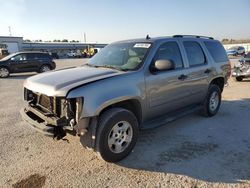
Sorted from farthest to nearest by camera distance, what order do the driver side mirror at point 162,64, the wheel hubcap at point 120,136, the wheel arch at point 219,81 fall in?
the wheel arch at point 219,81 → the driver side mirror at point 162,64 → the wheel hubcap at point 120,136

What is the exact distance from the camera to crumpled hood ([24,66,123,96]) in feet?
11.9

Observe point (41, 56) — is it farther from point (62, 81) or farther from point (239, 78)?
point (62, 81)

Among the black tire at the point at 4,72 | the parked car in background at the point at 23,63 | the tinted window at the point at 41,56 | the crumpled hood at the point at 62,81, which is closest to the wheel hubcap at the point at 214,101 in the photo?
the crumpled hood at the point at 62,81

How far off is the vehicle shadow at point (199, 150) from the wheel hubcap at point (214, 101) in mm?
349

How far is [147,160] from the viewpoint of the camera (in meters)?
4.14

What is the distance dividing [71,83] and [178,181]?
6.61 ft

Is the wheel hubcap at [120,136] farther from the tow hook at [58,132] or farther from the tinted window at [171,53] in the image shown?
the tinted window at [171,53]

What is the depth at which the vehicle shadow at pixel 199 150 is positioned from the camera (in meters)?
3.79

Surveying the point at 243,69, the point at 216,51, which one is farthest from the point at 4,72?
the point at 216,51

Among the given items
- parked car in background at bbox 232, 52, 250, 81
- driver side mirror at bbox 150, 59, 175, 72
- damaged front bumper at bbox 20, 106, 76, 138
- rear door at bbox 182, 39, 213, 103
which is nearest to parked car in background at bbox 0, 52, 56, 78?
parked car in background at bbox 232, 52, 250, 81

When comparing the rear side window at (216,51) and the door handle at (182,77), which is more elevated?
the rear side window at (216,51)

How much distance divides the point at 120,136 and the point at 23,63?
15543 mm

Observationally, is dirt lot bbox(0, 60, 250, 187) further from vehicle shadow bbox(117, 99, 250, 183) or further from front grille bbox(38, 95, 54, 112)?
front grille bbox(38, 95, 54, 112)

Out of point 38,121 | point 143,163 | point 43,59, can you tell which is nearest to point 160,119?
point 143,163
